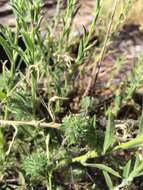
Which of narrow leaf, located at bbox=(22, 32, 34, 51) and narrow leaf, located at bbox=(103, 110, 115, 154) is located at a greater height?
narrow leaf, located at bbox=(22, 32, 34, 51)

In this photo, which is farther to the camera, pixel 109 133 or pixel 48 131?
pixel 48 131

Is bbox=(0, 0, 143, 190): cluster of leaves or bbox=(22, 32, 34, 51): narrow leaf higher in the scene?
bbox=(22, 32, 34, 51): narrow leaf

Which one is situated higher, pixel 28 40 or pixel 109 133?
pixel 28 40

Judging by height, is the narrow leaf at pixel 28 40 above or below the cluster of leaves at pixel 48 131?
above

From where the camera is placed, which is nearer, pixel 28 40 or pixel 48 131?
pixel 28 40

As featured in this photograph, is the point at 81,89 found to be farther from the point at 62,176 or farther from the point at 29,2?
the point at 29,2

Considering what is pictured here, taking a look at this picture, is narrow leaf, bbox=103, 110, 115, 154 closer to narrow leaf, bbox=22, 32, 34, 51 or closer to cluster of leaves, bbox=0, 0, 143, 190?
cluster of leaves, bbox=0, 0, 143, 190

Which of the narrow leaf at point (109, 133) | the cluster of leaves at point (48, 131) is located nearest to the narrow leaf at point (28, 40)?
the cluster of leaves at point (48, 131)

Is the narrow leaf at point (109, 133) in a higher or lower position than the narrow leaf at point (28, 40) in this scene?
lower

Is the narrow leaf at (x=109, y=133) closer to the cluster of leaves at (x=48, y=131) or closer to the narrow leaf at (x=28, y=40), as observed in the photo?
the cluster of leaves at (x=48, y=131)

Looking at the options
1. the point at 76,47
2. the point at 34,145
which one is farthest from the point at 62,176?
the point at 76,47

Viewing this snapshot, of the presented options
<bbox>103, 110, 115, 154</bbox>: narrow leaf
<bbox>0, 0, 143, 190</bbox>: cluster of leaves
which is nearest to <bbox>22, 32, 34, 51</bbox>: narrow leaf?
<bbox>0, 0, 143, 190</bbox>: cluster of leaves
